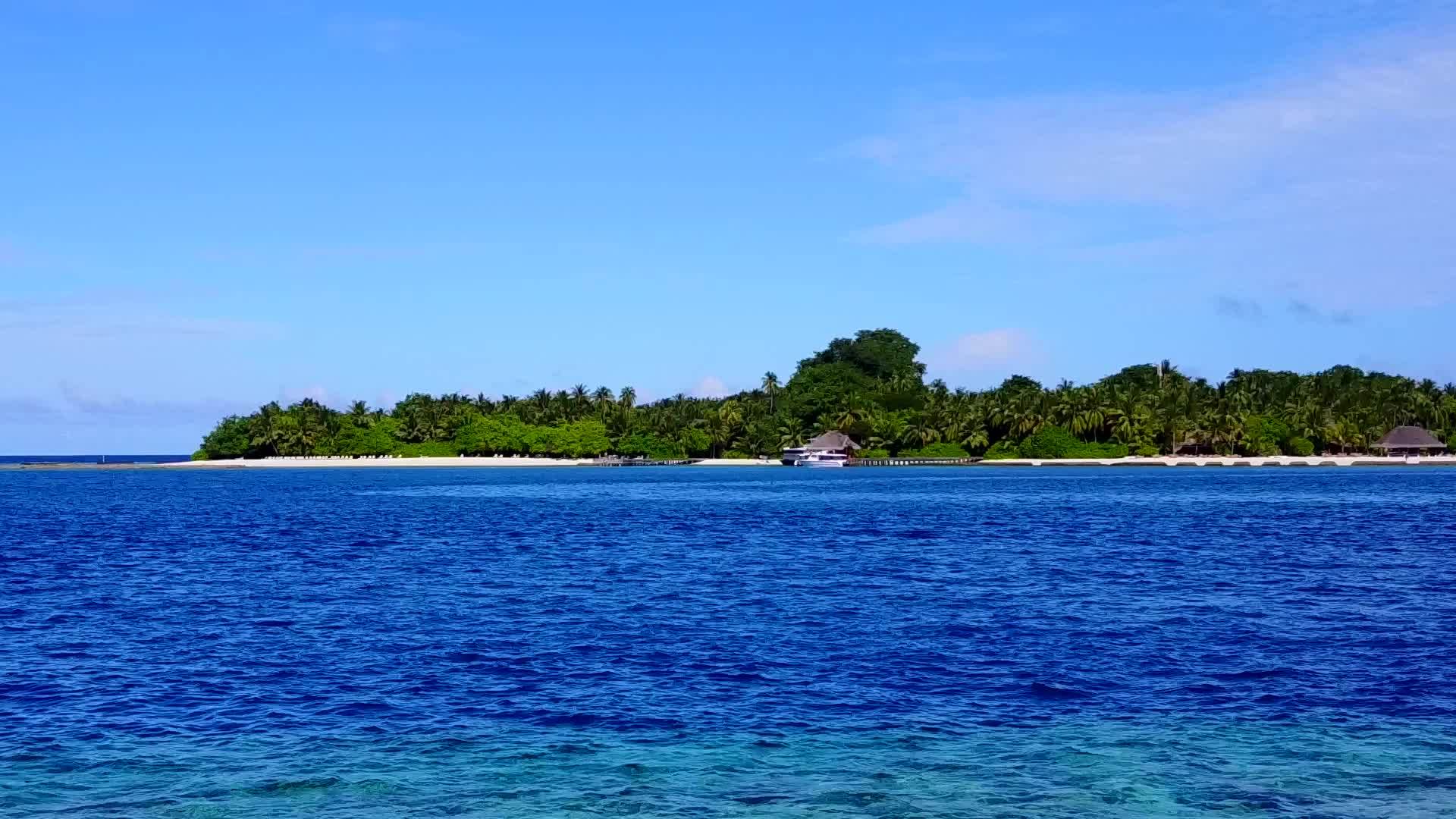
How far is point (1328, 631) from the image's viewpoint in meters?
35.3

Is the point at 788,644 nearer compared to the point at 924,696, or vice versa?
the point at 924,696

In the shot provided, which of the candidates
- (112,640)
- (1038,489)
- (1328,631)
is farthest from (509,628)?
(1038,489)

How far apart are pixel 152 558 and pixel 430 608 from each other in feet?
91.4

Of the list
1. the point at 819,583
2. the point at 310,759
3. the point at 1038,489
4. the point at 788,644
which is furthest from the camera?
the point at 1038,489

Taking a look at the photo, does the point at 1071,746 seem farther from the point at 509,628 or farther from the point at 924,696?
the point at 509,628

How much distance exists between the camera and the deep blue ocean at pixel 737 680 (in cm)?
1997

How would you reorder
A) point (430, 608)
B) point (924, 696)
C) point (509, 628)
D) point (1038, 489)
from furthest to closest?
point (1038, 489), point (430, 608), point (509, 628), point (924, 696)

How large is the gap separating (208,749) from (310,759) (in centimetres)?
203

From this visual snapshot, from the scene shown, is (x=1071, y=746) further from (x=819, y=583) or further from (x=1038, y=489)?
(x=1038, y=489)

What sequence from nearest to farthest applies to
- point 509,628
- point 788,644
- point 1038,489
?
point 788,644 → point 509,628 → point 1038,489

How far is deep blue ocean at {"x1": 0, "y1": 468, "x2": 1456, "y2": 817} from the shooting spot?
19969mm

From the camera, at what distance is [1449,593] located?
43.6 meters

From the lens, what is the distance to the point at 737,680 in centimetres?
2872

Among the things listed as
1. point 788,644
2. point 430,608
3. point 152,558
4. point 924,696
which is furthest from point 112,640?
point 152,558
